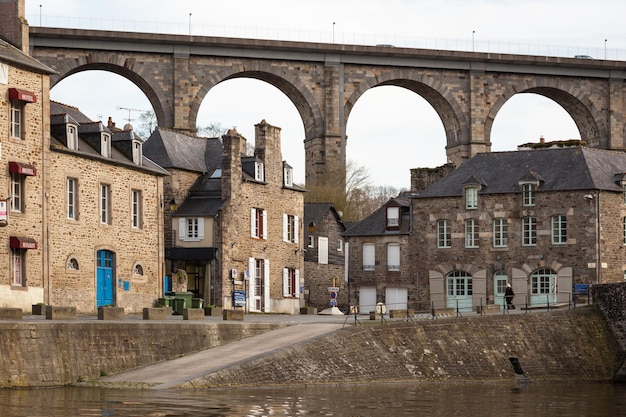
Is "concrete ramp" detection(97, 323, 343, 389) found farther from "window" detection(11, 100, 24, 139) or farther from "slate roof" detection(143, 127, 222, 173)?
"slate roof" detection(143, 127, 222, 173)

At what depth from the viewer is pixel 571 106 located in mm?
75000

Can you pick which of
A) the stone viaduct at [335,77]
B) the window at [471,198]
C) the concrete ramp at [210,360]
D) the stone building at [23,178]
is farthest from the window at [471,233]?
the stone building at [23,178]

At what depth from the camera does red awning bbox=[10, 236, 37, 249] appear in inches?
1444

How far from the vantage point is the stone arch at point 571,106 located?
238 feet

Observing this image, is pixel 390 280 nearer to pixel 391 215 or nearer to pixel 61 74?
pixel 391 215

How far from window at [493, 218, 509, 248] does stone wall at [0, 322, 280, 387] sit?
20.7 metres

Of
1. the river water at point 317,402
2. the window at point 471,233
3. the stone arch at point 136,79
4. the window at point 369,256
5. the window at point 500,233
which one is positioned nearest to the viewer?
the river water at point 317,402

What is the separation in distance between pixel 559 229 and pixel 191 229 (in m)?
12.8

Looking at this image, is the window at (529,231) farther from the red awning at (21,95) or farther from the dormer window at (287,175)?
the red awning at (21,95)

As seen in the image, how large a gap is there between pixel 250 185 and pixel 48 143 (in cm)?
1356

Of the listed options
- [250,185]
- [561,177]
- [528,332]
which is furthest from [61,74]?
[528,332]

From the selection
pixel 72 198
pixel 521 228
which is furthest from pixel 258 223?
pixel 72 198

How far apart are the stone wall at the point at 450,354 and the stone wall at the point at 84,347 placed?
2176mm

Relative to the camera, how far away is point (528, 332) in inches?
1570
